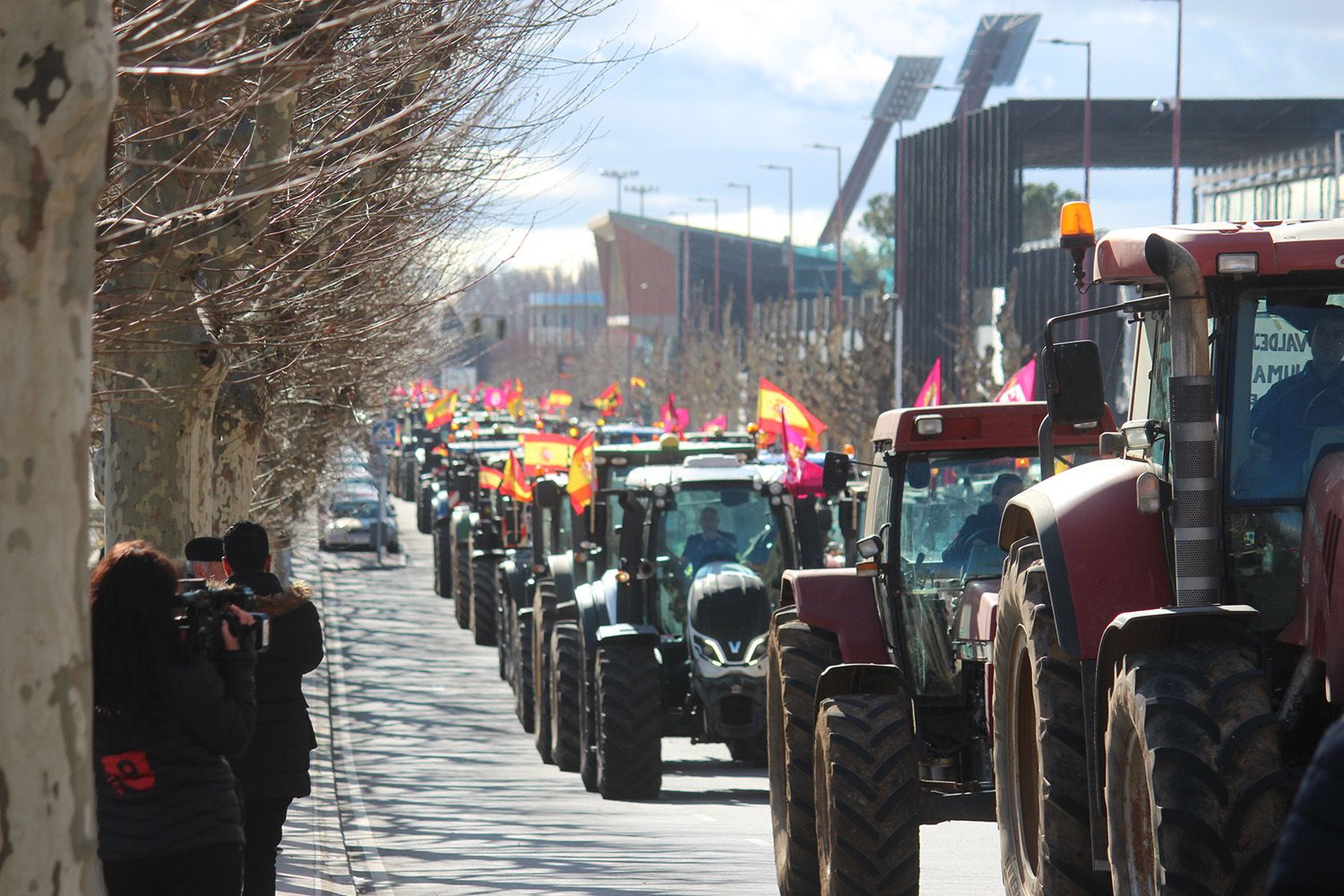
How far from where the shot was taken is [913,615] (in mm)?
9742

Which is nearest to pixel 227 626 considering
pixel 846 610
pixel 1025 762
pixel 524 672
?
pixel 1025 762

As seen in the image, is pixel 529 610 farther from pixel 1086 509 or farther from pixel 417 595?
pixel 417 595

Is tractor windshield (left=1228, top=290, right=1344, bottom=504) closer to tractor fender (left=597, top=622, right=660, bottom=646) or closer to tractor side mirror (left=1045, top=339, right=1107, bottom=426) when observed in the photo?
tractor side mirror (left=1045, top=339, right=1107, bottom=426)

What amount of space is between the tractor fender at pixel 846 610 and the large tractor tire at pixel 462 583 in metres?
23.5

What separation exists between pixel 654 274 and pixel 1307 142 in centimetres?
6313

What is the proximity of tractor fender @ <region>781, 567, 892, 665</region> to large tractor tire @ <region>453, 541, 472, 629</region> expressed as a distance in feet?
→ 76.9

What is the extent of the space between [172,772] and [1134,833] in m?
2.60

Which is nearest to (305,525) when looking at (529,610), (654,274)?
(529,610)

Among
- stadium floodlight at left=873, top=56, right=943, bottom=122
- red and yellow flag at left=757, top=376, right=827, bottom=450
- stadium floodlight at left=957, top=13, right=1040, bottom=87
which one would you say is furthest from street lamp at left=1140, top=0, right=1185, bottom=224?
stadium floodlight at left=873, top=56, right=943, bottom=122

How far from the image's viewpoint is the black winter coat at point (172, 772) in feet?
18.1

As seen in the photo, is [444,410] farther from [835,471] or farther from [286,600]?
[286,600]

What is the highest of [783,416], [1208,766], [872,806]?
[783,416]

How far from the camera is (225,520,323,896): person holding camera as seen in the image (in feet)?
24.1

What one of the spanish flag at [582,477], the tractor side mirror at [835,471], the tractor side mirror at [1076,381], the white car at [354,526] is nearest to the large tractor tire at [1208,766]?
the tractor side mirror at [1076,381]
